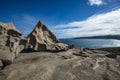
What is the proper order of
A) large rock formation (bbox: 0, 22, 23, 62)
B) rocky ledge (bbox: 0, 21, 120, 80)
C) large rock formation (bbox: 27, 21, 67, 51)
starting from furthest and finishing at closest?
large rock formation (bbox: 27, 21, 67, 51)
large rock formation (bbox: 0, 22, 23, 62)
rocky ledge (bbox: 0, 21, 120, 80)

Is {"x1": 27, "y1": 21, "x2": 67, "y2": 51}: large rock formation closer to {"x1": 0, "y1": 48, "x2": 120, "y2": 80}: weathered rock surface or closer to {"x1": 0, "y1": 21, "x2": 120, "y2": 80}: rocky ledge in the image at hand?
{"x1": 0, "y1": 21, "x2": 120, "y2": 80}: rocky ledge

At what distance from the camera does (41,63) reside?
21.5m

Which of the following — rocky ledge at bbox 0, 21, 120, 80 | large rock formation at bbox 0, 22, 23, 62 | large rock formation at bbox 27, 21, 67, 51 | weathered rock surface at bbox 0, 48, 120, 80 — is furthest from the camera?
large rock formation at bbox 27, 21, 67, 51

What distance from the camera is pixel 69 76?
18.2 metres

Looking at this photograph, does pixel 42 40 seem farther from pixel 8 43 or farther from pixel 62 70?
pixel 62 70

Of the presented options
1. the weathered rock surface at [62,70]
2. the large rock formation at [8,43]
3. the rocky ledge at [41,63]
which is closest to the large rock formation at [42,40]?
the rocky ledge at [41,63]

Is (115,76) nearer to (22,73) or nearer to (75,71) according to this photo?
(75,71)

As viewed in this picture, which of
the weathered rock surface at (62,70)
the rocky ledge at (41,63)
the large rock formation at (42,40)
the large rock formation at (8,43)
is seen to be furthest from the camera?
the large rock formation at (42,40)

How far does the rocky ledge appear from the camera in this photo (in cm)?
1824

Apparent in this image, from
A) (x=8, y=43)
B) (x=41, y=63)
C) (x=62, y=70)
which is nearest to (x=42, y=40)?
(x=8, y=43)

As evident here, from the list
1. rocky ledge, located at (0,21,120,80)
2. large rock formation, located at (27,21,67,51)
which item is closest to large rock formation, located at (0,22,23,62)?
rocky ledge, located at (0,21,120,80)

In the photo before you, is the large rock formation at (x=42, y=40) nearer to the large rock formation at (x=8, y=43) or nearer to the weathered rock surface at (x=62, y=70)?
the large rock formation at (x=8, y=43)

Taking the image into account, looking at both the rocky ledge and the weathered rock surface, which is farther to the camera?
the rocky ledge

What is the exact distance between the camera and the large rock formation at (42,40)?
29453 mm
